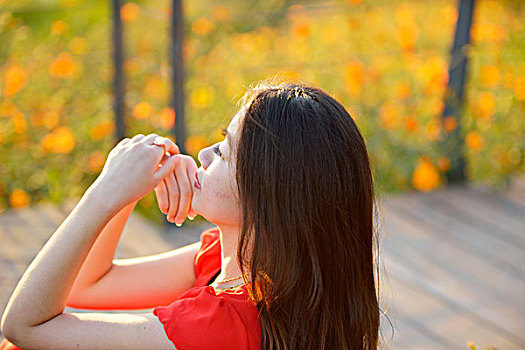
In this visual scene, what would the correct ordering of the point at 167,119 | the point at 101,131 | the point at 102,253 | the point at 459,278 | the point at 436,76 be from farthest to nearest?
the point at 436,76
the point at 101,131
the point at 167,119
the point at 459,278
the point at 102,253

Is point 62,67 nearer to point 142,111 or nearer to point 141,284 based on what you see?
point 142,111

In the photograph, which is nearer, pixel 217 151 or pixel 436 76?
pixel 217 151

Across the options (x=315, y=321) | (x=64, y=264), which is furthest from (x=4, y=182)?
(x=315, y=321)

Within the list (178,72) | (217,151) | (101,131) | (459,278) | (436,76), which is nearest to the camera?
(217,151)

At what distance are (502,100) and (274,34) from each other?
1.32m

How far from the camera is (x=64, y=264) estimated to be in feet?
3.63

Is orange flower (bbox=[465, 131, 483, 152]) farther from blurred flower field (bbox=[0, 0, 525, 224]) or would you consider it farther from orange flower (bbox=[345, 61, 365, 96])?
orange flower (bbox=[345, 61, 365, 96])

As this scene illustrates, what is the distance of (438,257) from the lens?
8.36 ft

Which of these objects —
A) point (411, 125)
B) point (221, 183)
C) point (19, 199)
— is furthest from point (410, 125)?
point (221, 183)

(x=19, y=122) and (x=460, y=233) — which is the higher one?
(x=19, y=122)

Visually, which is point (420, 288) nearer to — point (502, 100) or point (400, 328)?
point (400, 328)

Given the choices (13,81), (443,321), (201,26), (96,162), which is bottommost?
(443,321)

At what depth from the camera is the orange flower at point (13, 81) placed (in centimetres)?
301

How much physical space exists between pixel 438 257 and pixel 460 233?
10.1 inches
